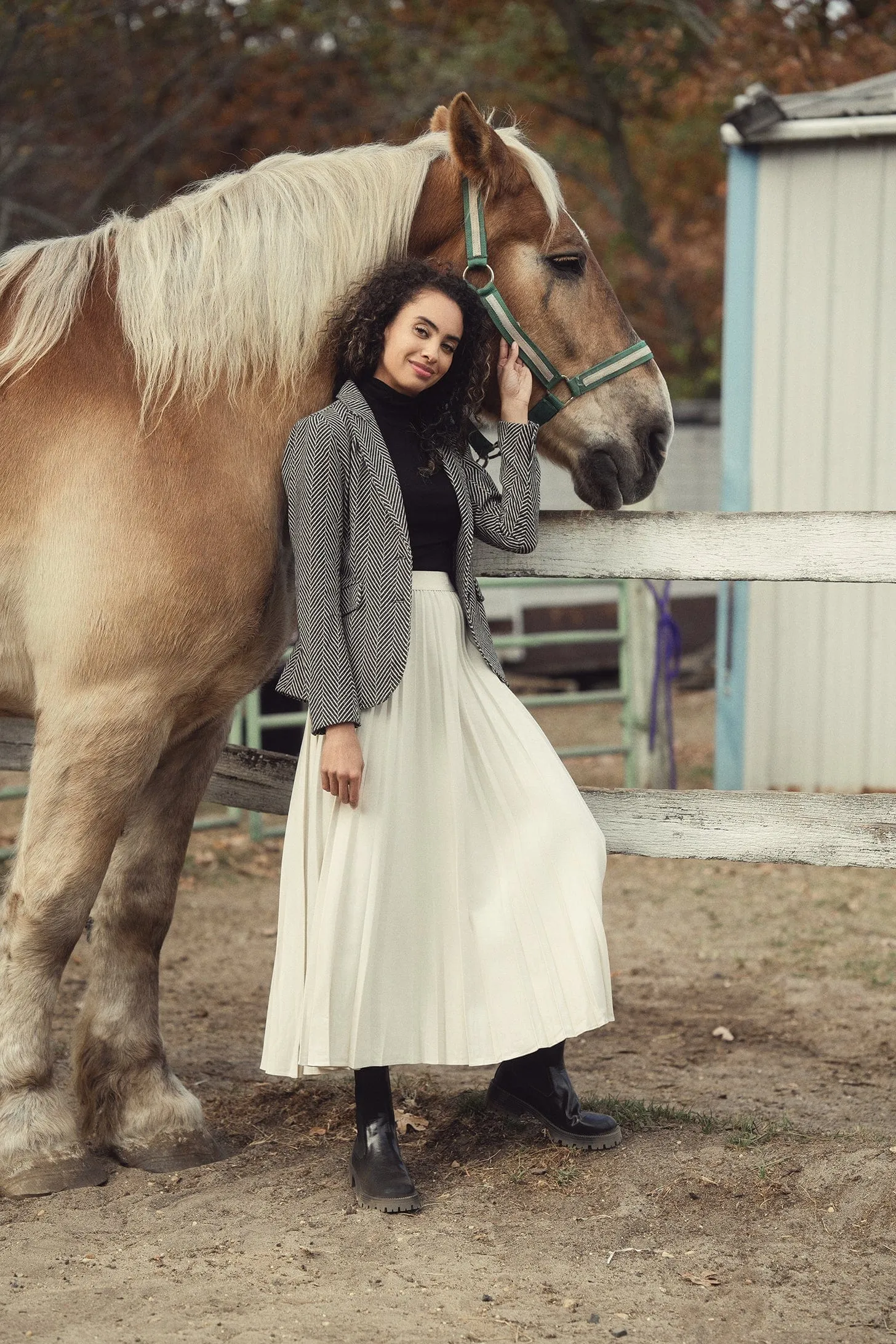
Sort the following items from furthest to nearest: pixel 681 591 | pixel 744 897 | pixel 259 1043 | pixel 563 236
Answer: pixel 681 591, pixel 744 897, pixel 259 1043, pixel 563 236

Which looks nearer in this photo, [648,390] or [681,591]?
[648,390]

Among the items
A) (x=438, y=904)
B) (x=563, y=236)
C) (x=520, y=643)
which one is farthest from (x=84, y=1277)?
(x=520, y=643)

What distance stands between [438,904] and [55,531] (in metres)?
1.06

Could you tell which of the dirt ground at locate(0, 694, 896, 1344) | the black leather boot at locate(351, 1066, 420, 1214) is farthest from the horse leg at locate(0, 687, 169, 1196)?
the black leather boot at locate(351, 1066, 420, 1214)

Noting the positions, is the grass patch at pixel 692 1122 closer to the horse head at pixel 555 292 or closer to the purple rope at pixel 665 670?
the horse head at pixel 555 292

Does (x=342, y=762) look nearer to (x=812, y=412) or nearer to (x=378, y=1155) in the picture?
(x=378, y=1155)

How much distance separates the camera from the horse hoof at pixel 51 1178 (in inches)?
107

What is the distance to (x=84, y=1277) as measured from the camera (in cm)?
244

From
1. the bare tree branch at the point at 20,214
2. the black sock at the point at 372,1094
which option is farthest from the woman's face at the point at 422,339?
→ the bare tree branch at the point at 20,214

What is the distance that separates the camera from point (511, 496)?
9.30 feet

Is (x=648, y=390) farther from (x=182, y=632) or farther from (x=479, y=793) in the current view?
(x=182, y=632)

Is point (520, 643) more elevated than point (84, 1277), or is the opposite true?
point (520, 643)

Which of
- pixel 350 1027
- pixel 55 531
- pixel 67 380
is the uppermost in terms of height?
pixel 67 380

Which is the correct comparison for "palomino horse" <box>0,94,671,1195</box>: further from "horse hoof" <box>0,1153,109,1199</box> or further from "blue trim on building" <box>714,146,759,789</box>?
"blue trim on building" <box>714,146,759,789</box>
